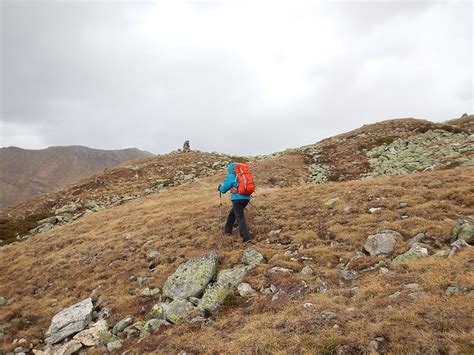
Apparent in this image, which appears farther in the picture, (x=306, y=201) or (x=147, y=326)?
(x=306, y=201)

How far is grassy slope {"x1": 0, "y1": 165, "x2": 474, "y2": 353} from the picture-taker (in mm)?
8125

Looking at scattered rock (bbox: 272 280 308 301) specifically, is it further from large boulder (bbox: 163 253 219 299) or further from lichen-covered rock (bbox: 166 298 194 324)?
large boulder (bbox: 163 253 219 299)

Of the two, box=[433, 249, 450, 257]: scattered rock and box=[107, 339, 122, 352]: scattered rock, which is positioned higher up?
box=[433, 249, 450, 257]: scattered rock

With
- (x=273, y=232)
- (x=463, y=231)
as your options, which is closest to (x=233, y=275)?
(x=273, y=232)

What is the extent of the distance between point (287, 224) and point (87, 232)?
1532 centimetres

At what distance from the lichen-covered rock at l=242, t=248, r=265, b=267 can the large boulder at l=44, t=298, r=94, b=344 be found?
20.6 feet

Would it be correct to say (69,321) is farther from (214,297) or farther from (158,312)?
(214,297)

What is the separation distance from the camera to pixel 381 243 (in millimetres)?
13102

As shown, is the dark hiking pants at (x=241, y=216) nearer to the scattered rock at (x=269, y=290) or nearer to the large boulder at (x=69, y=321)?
the scattered rock at (x=269, y=290)

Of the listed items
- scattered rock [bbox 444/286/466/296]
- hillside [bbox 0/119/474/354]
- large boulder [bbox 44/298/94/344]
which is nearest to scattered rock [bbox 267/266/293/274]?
hillside [bbox 0/119/474/354]

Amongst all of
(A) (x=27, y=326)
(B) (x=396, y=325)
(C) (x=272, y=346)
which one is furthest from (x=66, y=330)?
(B) (x=396, y=325)

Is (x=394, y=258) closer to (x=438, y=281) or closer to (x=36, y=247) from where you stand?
(x=438, y=281)

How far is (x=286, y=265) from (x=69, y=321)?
8380 mm

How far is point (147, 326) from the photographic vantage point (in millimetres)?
11531
